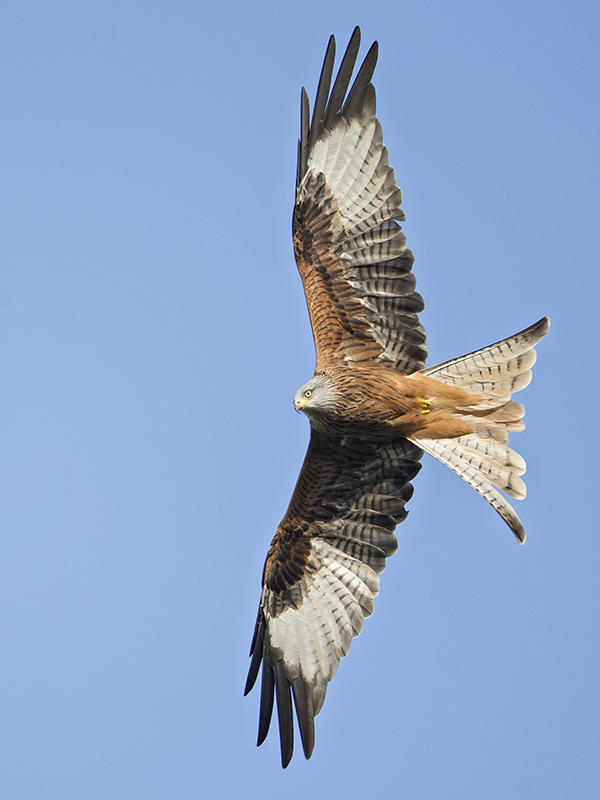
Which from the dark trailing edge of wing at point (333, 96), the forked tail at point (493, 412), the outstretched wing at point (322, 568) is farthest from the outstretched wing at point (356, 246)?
the outstretched wing at point (322, 568)

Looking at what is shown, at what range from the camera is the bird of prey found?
9.89 meters

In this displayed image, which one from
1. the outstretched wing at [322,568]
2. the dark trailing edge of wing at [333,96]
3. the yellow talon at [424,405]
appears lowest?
the outstretched wing at [322,568]

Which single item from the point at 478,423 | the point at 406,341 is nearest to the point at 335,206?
the point at 406,341

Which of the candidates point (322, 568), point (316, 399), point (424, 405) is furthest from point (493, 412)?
point (322, 568)

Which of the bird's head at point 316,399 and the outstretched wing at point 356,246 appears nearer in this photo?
the bird's head at point 316,399

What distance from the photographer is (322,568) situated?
10.7 m

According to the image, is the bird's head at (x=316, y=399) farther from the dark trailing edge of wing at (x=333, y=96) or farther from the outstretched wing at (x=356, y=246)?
the dark trailing edge of wing at (x=333, y=96)

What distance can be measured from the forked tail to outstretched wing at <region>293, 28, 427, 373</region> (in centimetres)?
41

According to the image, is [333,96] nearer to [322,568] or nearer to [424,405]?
[424,405]

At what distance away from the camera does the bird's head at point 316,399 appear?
959cm

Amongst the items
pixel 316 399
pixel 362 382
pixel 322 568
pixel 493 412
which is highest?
pixel 493 412

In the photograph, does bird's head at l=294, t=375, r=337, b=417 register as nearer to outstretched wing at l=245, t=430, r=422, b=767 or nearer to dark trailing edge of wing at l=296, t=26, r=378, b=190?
outstretched wing at l=245, t=430, r=422, b=767

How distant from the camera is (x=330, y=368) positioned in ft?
32.4

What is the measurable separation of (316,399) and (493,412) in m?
1.51
